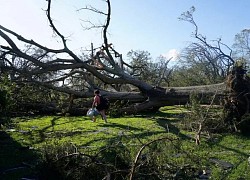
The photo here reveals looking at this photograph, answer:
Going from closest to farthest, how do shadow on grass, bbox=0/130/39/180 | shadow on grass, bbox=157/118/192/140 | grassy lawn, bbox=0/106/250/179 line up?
shadow on grass, bbox=0/130/39/180 < grassy lawn, bbox=0/106/250/179 < shadow on grass, bbox=157/118/192/140

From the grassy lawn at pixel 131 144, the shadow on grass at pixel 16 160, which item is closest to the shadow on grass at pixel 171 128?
the grassy lawn at pixel 131 144

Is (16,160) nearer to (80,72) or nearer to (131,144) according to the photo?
(131,144)

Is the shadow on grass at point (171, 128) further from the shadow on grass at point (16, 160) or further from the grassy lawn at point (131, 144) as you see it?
the shadow on grass at point (16, 160)

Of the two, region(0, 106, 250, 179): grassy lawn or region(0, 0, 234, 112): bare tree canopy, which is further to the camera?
region(0, 0, 234, 112): bare tree canopy

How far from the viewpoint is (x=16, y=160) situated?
7.18 meters

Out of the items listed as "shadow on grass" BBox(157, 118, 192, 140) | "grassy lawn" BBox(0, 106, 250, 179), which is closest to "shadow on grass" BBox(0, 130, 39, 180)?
"grassy lawn" BBox(0, 106, 250, 179)

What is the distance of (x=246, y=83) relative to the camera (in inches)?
421

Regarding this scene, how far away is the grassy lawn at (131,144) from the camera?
250 inches

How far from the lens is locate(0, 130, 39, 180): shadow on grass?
617 centimetres

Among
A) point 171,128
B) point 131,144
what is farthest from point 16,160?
point 171,128

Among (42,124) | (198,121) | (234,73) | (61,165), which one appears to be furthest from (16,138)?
(234,73)

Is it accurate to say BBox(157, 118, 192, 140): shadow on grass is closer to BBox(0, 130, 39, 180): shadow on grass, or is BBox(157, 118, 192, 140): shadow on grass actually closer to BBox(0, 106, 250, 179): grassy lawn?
BBox(0, 106, 250, 179): grassy lawn

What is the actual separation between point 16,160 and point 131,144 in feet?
8.09

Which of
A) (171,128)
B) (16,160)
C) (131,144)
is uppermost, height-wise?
(171,128)
